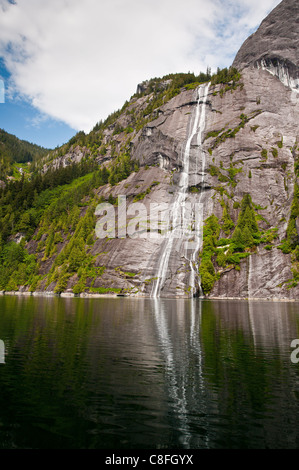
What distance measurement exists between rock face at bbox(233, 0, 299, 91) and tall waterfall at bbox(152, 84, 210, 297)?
26.2 meters

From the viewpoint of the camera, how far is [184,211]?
3863 inches

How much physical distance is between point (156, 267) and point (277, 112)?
77.5 meters

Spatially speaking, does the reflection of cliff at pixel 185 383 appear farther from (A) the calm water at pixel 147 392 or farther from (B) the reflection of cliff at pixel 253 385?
(B) the reflection of cliff at pixel 253 385

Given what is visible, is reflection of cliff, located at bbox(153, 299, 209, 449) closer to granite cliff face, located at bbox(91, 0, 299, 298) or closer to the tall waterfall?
granite cliff face, located at bbox(91, 0, 299, 298)

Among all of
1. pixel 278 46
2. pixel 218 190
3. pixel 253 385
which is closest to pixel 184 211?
pixel 218 190

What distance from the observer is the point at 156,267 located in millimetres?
82312

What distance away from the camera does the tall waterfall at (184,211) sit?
7988 cm

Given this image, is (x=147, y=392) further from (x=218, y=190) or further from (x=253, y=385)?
(x=218, y=190)

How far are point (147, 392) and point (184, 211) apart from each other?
8804cm

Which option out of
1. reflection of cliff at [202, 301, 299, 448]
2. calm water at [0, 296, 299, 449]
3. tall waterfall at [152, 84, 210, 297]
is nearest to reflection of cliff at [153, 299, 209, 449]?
calm water at [0, 296, 299, 449]

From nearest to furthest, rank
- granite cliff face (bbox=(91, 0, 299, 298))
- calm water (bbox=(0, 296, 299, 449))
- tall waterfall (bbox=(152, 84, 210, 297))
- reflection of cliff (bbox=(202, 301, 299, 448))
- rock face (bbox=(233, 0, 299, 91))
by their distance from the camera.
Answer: calm water (bbox=(0, 296, 299, 449)) → reflection of cliff (bbox=(202, 301, 299, 448)) → granite cliff face (bbox=(91, 0, 299, 298)) → tall waterfall (bbox=(152, 84, 210, 297)) → rock face (bbox=(233, 0, 299, 91))

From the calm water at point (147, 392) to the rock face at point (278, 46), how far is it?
134517mm

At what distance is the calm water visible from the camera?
8.45 metres
